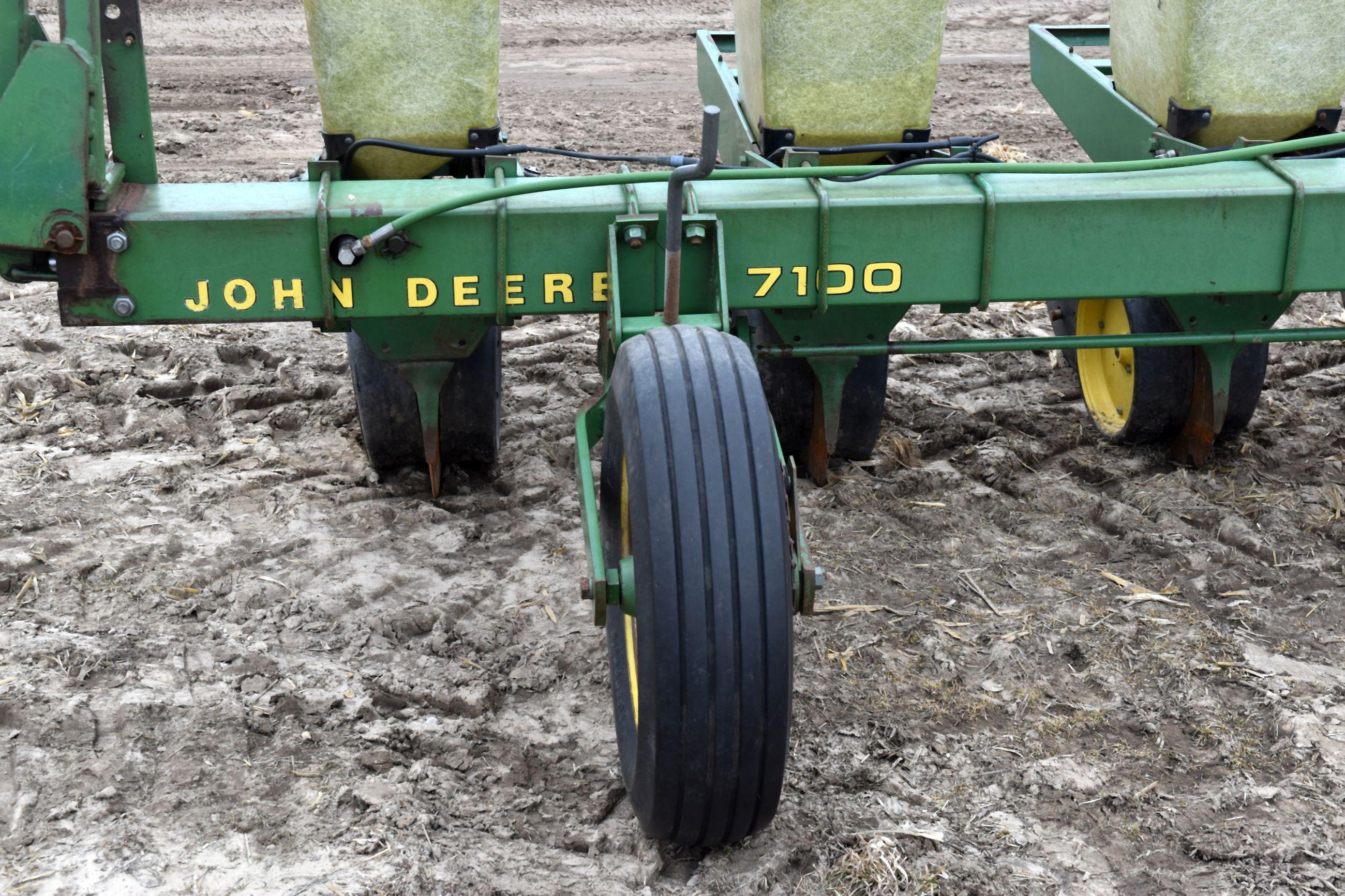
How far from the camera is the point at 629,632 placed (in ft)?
9.30

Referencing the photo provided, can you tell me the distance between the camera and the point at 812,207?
3.06 m

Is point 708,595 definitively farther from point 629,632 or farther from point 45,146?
point 45,146

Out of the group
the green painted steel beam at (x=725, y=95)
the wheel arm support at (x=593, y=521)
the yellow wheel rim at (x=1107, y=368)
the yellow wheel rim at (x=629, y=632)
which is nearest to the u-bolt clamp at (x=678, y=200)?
the wheel arm support at (x=593, y=521)

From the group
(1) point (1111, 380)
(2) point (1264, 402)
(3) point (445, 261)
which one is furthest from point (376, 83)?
(2) point (1264, 402)

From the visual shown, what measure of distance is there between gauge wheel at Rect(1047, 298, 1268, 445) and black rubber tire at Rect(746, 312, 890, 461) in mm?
659

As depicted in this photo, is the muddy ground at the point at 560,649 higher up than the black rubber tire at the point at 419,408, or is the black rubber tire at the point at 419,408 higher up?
the black rubber tire at the point at 419,408

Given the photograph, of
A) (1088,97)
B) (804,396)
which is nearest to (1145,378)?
(1088,97)

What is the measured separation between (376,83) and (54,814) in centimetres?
180

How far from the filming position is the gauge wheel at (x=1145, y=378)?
4.10 metres

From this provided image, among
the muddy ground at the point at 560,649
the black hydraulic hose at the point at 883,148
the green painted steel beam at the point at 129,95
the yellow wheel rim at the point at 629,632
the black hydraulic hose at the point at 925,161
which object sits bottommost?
the muddy ground at the point at 560,649

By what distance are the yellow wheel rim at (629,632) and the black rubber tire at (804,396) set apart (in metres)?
1.31

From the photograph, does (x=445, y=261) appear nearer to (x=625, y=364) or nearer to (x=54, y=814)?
(x=625, y=364)

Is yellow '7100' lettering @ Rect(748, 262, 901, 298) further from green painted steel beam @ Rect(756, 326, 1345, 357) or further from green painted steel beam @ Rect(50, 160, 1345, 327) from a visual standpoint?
green painted steel beam @ Rect(756, 326, 1345, 357)

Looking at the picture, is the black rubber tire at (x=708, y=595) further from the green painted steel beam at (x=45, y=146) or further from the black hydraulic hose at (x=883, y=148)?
the green painted steel beam at (x=45, y=146)
